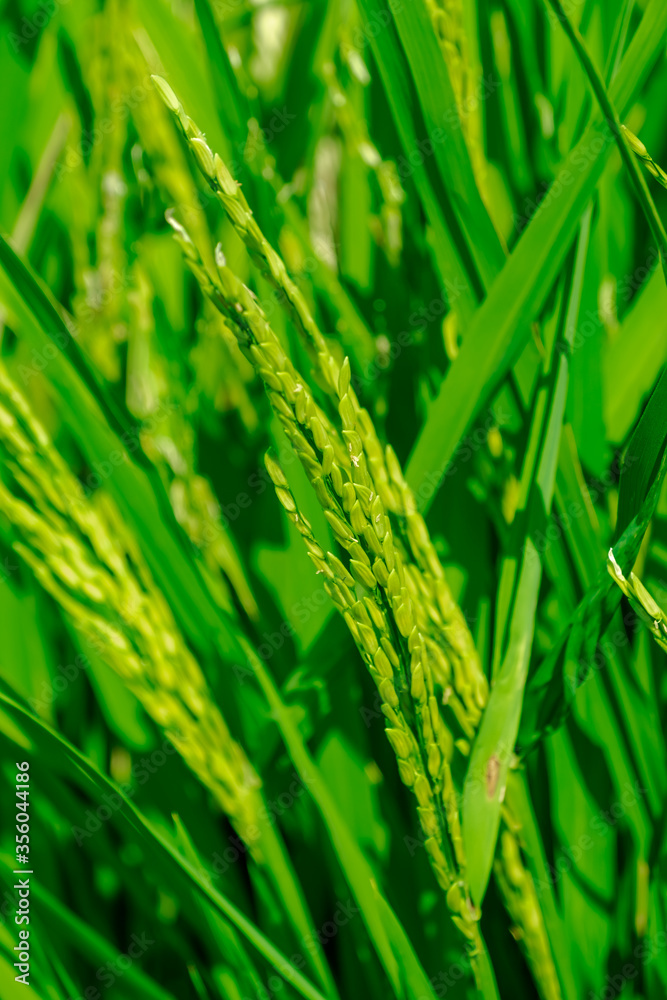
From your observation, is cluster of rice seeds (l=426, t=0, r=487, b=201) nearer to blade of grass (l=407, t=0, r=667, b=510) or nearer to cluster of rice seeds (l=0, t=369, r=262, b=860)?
blade of grass (l=407, t=0, r=667, b=510)

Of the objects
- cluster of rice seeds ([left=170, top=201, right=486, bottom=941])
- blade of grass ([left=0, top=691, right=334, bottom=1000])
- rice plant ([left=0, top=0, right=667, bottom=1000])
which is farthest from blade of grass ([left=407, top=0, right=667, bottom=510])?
blade of grass ([left=0, top=691, right=334, bottom=1000])

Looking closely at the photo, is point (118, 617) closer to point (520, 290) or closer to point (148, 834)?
point (148, 834)

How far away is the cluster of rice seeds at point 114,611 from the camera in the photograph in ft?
1.30

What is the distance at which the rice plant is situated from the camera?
1.22 feet

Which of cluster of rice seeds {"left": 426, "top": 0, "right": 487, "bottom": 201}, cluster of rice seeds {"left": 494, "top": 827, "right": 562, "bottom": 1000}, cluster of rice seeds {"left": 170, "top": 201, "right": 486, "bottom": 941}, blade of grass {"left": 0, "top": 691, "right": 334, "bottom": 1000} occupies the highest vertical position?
cluster of rice seeds {"left": 426, "top": 0, "right": 487, "bottom": 201}

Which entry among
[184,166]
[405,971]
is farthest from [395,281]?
[405,971]

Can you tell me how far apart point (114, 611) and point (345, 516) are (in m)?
0.18

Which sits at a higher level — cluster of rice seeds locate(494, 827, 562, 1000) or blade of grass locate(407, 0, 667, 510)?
blade of grass locate(407, 0, 667, 510)

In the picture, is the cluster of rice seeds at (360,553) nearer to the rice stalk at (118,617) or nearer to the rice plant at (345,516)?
the rice plant at (345,516)

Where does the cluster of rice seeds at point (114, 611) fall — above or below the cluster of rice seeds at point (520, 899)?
above

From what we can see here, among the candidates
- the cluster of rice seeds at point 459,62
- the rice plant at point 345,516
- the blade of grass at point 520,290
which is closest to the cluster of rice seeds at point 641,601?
the rice plant at point 345,516

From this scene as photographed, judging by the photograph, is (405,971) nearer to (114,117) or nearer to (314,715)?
(314,715)

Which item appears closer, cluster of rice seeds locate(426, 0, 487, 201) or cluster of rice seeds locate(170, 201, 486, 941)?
cluster of rice seeds locate(170, 201, 486, 941)

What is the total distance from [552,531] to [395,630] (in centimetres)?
18
